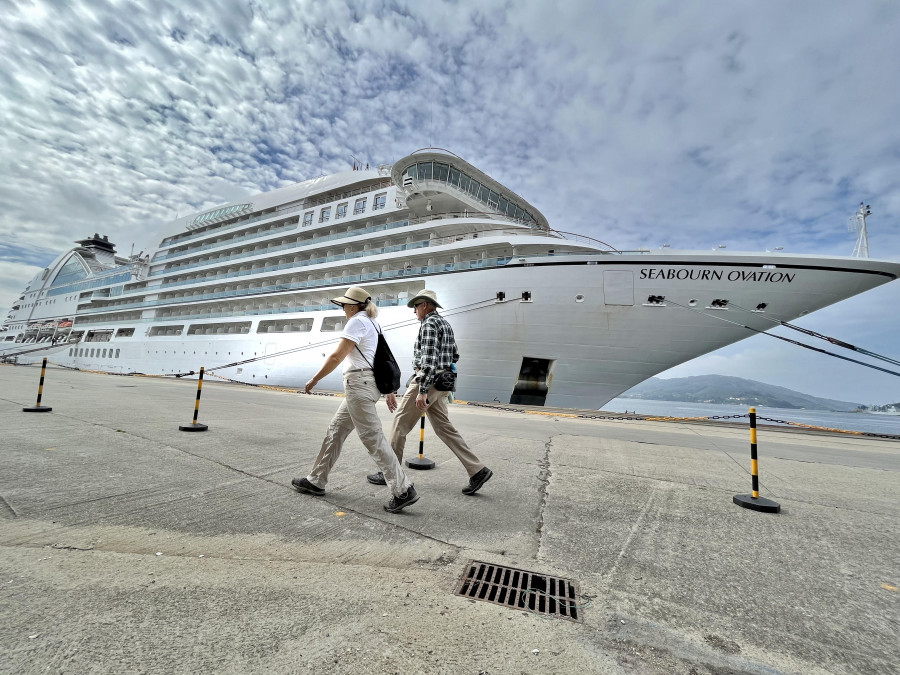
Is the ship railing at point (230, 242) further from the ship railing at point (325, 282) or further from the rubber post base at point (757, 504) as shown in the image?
the rubber post base at point (757, 504)

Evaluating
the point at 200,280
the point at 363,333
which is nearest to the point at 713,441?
the point at 363,333

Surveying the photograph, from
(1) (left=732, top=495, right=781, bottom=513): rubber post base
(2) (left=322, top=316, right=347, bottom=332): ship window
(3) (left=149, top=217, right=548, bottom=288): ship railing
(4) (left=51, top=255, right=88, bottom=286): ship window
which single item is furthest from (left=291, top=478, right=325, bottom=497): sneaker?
(4) (left=51, top=255, right=88, bottom=286): ship window

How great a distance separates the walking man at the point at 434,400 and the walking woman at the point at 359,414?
1.22ft

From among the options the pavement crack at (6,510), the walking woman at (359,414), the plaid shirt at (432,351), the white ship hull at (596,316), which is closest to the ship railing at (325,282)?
the white ship hull at (596,316)

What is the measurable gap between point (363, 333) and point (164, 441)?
11.3 feet

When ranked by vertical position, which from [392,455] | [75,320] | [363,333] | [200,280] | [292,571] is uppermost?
[200,280]

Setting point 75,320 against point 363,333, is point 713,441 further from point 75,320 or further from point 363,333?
point 75,320

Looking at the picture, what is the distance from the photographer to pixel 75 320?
1544 inches

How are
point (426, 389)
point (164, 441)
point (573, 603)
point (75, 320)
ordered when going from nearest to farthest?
point (573, 603)
point (426, 389)
point (164, 441)
point (75, 320)

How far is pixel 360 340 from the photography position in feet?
9.96

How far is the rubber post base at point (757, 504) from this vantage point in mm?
3207

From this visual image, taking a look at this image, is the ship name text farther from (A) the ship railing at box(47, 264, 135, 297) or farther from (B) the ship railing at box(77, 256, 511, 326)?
(A) the ship railing at box(47, 264, 135, 297)

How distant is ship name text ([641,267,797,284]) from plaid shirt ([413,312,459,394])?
1031cm

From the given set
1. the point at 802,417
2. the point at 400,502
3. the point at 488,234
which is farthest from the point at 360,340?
the point at 802,417
